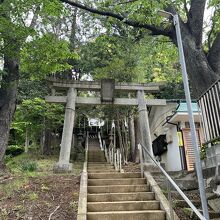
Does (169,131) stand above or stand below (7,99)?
above

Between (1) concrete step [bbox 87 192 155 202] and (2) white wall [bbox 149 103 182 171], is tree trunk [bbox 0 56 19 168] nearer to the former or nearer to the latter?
(1) concrete step [bbox 87 192 155 202]

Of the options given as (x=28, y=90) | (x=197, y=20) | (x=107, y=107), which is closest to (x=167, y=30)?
(x=197, y=20)

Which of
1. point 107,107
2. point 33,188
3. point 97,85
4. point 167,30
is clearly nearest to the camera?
point 33,188

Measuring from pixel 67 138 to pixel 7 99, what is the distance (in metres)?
3.00

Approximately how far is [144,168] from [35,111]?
24.9 ft

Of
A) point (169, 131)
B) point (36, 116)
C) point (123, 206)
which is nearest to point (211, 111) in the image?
point (123, 206)

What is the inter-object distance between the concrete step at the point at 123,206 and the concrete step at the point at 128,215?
42cm

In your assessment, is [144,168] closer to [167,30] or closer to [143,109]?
[143,109]

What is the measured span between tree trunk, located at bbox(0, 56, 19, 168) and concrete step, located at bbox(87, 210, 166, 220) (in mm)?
4680

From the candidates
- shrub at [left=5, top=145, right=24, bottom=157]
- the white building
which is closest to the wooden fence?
the white building

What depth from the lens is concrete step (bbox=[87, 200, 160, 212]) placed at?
247 inches

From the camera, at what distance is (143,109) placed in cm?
1224

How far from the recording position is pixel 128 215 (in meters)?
5.78

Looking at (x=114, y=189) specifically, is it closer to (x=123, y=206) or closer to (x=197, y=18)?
(x=123, y=206)
